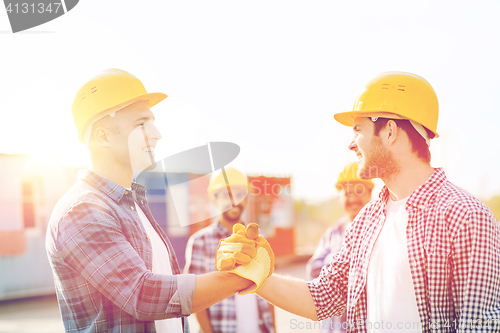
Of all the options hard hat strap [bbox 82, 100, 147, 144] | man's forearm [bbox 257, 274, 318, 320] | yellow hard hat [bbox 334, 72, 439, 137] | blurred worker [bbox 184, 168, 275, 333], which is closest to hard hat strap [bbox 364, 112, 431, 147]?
yellow hard hat [bbox 334, 72, 439, 137]

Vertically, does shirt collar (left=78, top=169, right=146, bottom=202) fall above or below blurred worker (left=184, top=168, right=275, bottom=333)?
above

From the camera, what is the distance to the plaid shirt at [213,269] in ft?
14.4

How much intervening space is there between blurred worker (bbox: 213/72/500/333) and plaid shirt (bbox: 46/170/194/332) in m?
0.44

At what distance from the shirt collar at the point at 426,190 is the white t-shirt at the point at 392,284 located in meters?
0.12

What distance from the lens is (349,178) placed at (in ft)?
18.0

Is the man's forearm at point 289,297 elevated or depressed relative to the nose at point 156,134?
depressed

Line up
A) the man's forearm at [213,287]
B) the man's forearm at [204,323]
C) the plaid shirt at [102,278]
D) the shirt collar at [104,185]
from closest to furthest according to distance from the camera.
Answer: the plaid shirt at [102,278], the man's forearm at [213,287], the shirt collar at [104,185], the man's forearm at [204,323]

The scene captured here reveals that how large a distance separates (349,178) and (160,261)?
3.30 meters

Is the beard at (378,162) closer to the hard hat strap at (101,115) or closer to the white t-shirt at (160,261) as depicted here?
the white t-shirt at (160,261)

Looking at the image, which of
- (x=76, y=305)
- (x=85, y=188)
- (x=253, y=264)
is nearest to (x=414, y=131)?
(x=253, y=264)

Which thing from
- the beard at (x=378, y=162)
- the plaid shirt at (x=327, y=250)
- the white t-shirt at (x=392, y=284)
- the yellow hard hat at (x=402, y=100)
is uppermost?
the yellow hard hat at (x=402, y=100)

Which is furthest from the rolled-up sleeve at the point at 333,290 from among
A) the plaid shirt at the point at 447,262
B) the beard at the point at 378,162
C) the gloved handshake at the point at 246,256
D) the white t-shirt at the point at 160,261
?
the white t-shirt at the point at 160,261

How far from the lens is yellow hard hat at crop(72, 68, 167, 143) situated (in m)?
2.66

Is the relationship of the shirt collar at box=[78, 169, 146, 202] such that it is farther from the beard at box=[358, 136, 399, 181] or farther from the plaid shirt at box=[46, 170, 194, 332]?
the beard at box=[358, 136, 399, 181]
